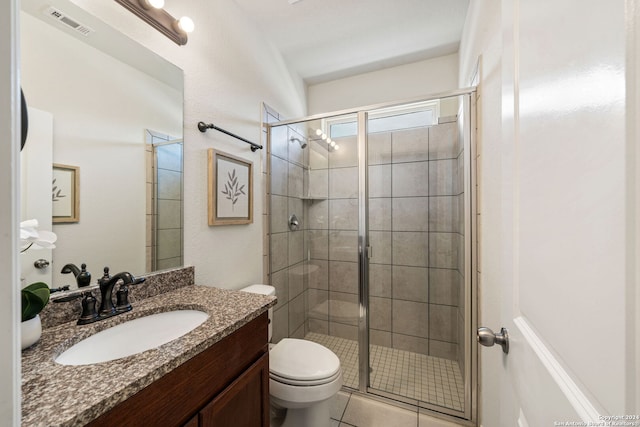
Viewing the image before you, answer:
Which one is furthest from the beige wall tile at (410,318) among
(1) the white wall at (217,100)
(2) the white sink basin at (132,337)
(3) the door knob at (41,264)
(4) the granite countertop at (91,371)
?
(3) the door knob at (41,264)

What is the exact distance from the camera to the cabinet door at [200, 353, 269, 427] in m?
0.74

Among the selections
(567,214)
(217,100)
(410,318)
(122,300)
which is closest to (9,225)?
(567,214)

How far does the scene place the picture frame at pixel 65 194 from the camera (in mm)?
799

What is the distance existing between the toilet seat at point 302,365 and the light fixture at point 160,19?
1.65m

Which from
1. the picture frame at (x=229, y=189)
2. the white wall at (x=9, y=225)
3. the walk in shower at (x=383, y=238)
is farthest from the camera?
the walk in shower at (x=383, y=238)

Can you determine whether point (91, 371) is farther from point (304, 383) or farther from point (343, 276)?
point (343, 276)

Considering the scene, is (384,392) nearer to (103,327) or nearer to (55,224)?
(103,327)

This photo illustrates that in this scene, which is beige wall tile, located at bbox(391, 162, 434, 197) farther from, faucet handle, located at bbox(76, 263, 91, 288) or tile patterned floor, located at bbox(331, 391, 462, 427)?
faucet handle, located at bbox(76, 263, 91, 288)

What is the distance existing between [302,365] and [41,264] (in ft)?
3.61

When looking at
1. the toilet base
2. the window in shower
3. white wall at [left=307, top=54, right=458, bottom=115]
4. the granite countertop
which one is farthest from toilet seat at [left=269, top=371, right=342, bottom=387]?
white wall at [left=307, top=54, right=458, bottom=115]

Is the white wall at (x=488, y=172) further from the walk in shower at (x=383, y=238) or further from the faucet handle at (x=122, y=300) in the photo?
the faucet handle at (x=122, y=300)

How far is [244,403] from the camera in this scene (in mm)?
861

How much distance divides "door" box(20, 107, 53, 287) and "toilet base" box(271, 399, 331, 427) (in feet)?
3.90

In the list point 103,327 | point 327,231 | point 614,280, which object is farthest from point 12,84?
point 327,231
